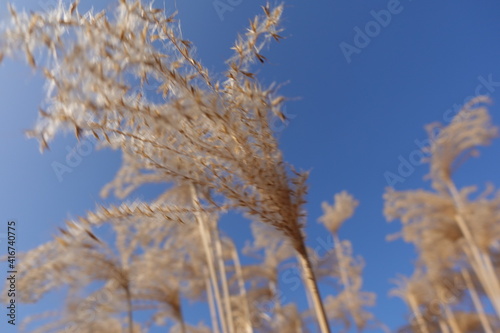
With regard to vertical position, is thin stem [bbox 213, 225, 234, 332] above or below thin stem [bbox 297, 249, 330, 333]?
above

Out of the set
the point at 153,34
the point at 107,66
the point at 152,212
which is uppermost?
the point at 153,34

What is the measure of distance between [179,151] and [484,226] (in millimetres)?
10872

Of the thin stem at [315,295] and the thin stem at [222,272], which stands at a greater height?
the thin stem at [222,272]

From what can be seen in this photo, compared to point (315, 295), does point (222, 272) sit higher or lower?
higher

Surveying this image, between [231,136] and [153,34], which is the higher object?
[153,34]

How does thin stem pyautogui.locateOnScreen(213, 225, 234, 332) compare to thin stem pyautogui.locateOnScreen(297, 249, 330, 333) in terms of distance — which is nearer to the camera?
thin stem pyautogui.locateOnScreen(297, 249, 330, 333)

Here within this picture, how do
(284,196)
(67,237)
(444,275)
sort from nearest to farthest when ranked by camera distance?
(67,237) < (284,196) < (444,275)

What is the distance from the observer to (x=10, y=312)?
5328mm

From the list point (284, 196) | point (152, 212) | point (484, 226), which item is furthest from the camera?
point (484, 226)

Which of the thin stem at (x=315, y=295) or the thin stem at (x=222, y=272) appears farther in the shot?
the thin stem at (x=222, y=272)

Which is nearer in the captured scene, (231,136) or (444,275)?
(231,136)

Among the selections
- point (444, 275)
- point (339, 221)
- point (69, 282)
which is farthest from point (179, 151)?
point (444, 275)

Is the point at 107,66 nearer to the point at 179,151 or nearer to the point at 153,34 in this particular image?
the point at 153,34

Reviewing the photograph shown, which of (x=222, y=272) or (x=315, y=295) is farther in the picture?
(x=222, y=272)
